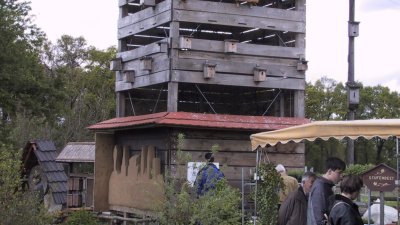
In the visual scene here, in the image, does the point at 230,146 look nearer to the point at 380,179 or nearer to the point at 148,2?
the point at 380,179

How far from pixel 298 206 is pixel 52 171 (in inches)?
397

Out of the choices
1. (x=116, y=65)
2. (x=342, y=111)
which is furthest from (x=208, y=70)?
(x=342, y=111)

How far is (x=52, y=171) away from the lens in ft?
60.1

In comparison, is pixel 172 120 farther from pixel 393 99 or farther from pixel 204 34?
pixel 393 99

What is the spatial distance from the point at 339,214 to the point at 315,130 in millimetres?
2807

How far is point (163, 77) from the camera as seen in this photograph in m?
14.1

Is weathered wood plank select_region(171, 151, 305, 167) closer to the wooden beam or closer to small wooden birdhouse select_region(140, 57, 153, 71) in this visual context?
the wooden beam

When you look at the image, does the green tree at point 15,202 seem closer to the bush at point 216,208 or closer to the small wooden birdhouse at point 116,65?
the bush at point 216,208

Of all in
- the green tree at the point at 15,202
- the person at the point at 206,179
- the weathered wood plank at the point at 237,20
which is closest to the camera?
the person at the point at 206,179

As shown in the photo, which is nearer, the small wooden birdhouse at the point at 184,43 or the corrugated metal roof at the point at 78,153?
the small wooden birdhouse at the point at 184,43

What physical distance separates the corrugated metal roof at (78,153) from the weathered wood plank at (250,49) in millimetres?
7491

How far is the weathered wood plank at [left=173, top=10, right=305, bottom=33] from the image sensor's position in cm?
1423

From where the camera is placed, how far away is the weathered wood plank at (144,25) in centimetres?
1437

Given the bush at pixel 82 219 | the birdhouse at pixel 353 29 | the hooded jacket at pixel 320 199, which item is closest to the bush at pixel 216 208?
the hooded jacket at pixel 320 199
